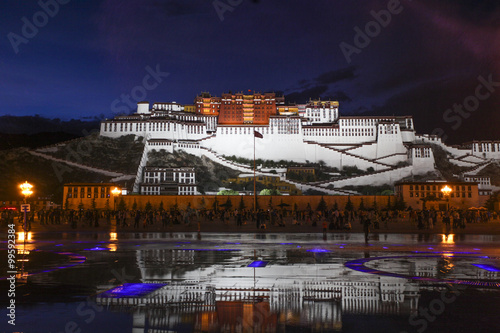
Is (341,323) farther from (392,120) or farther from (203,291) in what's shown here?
(392,120)

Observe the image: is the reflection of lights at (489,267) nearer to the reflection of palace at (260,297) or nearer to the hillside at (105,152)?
the reflection of palace at (260,297)

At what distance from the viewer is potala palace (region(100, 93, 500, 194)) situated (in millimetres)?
101438

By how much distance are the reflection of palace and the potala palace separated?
82.9 meters

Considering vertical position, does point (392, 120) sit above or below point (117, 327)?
above

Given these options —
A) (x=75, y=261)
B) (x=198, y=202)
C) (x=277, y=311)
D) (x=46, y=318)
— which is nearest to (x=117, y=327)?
(x=46, y=318)

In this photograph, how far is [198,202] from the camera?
6719 cm

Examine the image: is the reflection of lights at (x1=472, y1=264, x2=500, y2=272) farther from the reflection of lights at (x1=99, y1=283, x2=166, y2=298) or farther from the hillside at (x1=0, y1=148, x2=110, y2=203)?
the hillside at (x1=0, y1=148, x2=110, y2=203)

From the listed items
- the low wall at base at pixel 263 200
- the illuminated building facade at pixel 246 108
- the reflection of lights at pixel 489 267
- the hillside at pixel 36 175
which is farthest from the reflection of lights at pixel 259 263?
the illuminated building facade at pixel 246 108

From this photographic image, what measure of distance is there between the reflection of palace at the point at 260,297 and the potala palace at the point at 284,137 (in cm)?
8287

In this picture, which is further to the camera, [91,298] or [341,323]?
[91,298]

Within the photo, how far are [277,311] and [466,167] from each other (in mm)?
112074

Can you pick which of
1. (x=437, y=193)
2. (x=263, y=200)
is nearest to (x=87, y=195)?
(x=263, y=200)

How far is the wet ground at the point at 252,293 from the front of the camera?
596 cm

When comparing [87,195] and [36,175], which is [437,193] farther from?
[36,175]
